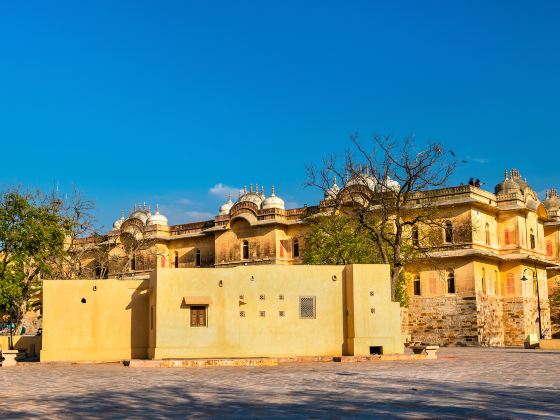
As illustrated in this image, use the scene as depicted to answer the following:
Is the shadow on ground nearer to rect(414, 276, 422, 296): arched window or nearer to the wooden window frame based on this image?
the wooden window frame

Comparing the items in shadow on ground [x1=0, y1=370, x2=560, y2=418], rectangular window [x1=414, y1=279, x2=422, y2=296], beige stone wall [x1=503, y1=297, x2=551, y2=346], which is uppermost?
rectangular window [x1=414, y1=279, x2=422, y2=296]

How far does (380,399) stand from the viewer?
12281 mm

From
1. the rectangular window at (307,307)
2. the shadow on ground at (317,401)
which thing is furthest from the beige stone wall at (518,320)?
the shadow on ground at (317,401)

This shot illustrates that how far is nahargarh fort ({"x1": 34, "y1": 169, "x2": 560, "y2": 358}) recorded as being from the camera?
23156 millimetres

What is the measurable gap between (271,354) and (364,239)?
54.6 feet

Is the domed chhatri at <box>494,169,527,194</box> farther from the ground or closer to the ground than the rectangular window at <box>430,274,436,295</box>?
farther from the ground

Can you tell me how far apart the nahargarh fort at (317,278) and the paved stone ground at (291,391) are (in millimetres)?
3163

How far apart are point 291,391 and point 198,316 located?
991 centimetres

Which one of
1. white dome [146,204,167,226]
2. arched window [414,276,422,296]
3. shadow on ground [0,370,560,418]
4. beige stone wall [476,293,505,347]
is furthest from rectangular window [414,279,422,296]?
shadow on ground [0,370,560,418]

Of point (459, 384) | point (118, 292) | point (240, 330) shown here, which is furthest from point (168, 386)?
point (118, 292)

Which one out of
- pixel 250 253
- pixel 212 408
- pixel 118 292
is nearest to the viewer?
pixel 212 408

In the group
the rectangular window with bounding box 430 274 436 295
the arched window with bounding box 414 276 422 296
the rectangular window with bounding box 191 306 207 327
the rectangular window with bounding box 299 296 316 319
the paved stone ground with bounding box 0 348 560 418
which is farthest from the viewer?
the arched window with bounding box 414 276 422 296

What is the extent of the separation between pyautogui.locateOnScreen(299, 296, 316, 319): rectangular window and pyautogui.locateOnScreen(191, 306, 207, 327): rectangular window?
2.90m

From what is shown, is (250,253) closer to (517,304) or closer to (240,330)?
(517,304)
